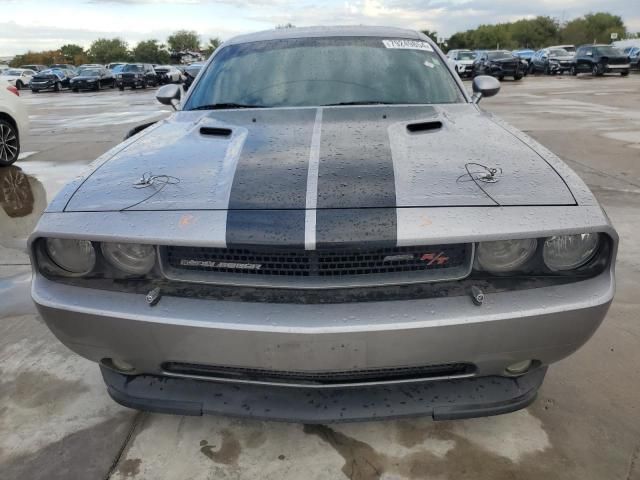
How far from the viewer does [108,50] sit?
3620 inches

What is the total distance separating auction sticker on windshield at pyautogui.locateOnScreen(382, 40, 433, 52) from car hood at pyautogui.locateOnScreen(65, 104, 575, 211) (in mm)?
809

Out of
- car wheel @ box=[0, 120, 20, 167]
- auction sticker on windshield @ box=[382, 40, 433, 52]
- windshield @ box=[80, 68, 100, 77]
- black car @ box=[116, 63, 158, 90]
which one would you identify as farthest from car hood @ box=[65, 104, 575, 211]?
windshield @ box=[80, 68, 100, 77]

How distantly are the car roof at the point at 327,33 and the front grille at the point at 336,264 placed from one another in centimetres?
195

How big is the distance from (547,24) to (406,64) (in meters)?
95.0

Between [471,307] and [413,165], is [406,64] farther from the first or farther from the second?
[471,307]

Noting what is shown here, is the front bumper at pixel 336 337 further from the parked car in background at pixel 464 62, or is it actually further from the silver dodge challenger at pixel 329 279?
the parked car in background at pixel 464 62

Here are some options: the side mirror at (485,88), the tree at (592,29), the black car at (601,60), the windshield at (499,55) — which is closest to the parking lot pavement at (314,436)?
the side mirror at (485,88)

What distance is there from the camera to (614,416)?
211 cm

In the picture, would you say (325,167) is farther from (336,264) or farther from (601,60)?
(601,60)

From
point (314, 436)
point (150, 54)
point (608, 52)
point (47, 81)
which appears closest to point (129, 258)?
point (314, 436)

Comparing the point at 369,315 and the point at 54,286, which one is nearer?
the point at 369,315

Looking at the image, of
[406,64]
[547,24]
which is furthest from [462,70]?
[547,24]

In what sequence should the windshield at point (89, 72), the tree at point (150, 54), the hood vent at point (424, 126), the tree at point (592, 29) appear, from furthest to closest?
the tree at point (150, 54) → the tree at point (592, 29) → the windshield at point (89, 72) → the hood vent at point (424, 126)

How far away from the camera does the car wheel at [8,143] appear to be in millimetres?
7235
